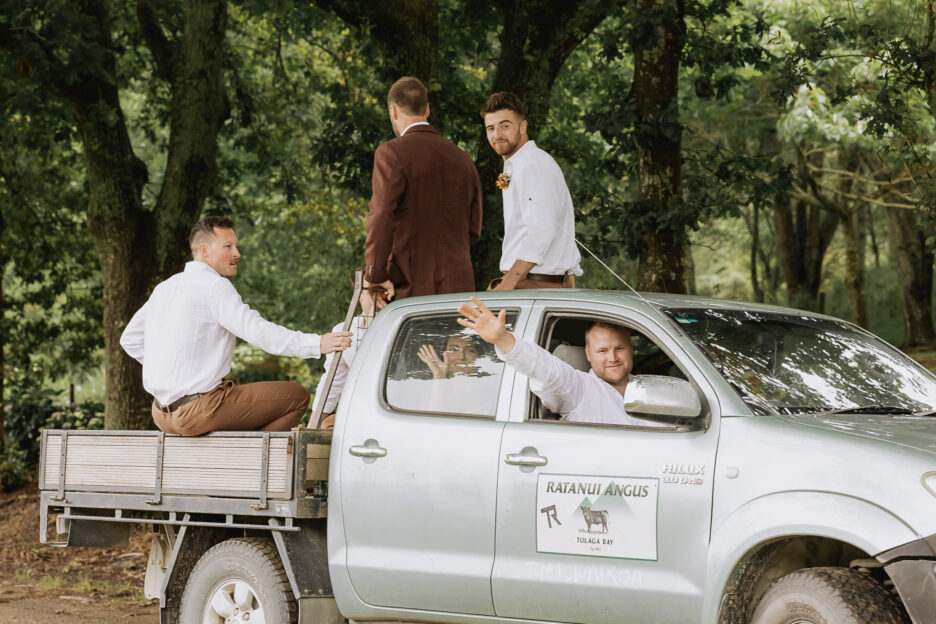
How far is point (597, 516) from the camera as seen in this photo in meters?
5.27

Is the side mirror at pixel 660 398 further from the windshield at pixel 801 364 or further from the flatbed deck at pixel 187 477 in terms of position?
the flatbed deck at pixel 187 477

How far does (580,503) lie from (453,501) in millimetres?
683

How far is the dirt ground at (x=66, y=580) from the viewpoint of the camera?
33.1 ft

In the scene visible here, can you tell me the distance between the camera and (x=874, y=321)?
33125 millimetres

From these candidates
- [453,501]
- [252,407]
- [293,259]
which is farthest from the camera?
[293,259]

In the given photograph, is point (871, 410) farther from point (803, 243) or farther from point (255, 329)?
point (803, 243)

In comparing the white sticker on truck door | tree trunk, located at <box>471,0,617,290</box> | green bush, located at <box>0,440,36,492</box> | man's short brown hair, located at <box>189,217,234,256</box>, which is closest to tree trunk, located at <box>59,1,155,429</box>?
tree trunk, located at <box>471,0,617,290</box>

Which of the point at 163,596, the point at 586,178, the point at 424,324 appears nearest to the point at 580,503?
the point at 424,324

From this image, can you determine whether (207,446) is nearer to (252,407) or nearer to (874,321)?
(252,407)

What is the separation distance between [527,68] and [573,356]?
813 cm

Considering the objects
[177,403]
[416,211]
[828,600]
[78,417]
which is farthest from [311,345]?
[78,417]

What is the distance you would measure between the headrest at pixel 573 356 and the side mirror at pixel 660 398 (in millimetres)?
999

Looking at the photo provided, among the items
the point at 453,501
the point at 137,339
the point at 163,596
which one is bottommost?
the point at 163,596

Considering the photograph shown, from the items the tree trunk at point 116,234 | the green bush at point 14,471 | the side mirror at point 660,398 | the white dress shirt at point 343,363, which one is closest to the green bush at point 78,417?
the green bush at point 14,471
